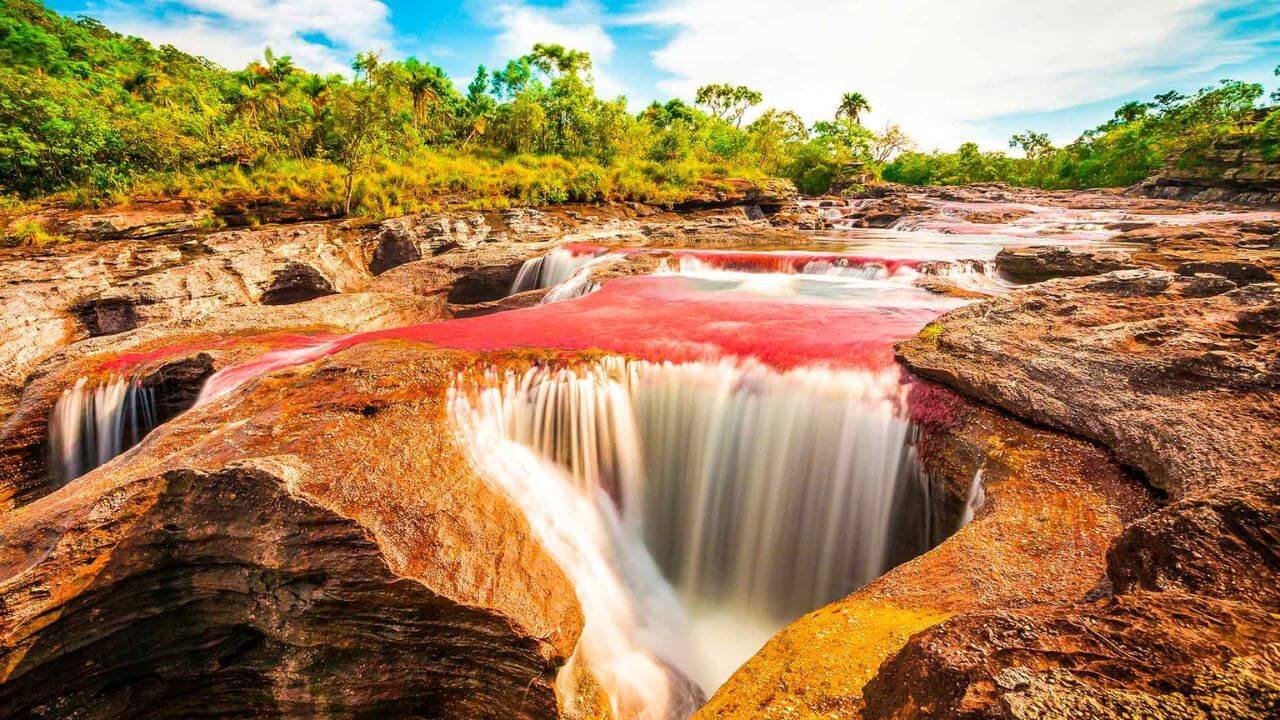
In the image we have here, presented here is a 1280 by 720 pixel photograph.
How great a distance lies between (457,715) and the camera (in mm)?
3104

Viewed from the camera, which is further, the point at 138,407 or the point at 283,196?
the point at 283,196

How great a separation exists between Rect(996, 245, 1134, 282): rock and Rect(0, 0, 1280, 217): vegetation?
1495cm

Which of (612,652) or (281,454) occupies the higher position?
(281,454)

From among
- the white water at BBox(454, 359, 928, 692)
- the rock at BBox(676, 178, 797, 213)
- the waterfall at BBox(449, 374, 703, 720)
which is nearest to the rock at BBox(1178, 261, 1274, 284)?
the white water at BBox(454, 359, 928, 692)

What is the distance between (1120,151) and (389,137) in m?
63.1

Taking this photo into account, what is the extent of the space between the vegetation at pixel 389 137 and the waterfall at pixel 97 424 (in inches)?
461

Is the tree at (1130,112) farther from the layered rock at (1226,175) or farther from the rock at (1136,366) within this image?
the rock at (1136,366)

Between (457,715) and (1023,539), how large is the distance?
11.8ft

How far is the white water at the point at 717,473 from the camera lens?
454 cm

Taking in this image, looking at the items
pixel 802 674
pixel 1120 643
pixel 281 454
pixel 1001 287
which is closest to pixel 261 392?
pixel 281 454

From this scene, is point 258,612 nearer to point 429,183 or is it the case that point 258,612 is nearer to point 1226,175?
point 429,183

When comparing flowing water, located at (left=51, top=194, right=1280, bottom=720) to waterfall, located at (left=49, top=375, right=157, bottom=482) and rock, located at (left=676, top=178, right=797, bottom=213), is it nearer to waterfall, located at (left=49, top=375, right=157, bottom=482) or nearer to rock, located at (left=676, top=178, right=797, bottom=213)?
waterfall, located at (left=49, top=375, right=157, bottom=482)

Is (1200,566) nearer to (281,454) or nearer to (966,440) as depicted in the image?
(966,440)

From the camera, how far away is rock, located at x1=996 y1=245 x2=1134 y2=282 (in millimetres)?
8664
